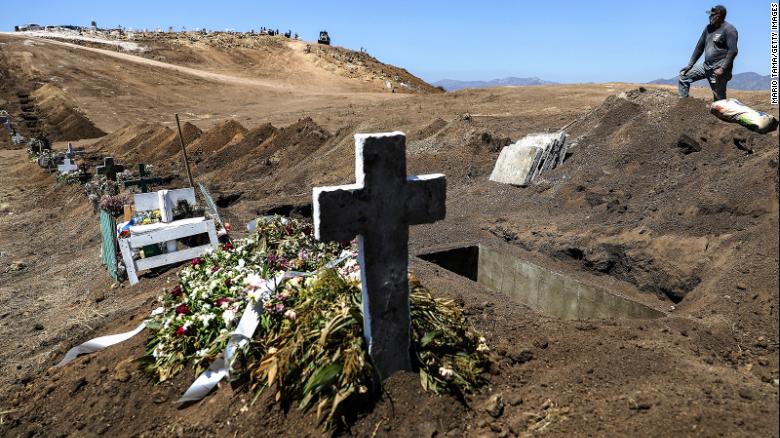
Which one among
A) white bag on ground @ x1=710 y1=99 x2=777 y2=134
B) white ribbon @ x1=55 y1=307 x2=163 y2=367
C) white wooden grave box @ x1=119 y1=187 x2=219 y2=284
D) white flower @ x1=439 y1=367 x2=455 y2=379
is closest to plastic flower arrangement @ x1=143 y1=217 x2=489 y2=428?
white flower @ x1=439 y1=367 x2=455 y2=379

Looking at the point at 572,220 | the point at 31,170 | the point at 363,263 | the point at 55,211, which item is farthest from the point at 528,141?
the point at 31,170

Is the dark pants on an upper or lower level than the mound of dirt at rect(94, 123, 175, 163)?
upper

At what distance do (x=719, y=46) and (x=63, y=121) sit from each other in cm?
2895

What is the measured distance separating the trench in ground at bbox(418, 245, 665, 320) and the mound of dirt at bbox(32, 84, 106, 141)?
24.6 meters

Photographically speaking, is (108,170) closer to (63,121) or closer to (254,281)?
(254,281)

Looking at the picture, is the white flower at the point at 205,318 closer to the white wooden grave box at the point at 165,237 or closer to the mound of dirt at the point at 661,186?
the white wooden grave box at the point at 165,237

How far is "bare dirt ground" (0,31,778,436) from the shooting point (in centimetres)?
327

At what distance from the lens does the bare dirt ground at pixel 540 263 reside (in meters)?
3.27

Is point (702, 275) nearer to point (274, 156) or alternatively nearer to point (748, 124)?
point (748, 124)

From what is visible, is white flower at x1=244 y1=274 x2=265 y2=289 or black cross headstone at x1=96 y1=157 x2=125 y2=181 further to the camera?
black cross headstone at x1=96 y1=157 x2=125 y2=181

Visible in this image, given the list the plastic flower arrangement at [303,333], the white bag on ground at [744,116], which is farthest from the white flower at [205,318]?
the white bag on ground at [744,116]

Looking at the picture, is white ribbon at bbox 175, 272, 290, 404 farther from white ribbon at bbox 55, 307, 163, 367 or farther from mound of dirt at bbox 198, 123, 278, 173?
mound of dirt at bbox 198, 123, 278, 173

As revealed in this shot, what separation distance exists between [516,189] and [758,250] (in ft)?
18.9

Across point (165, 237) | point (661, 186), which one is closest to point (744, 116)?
point (661, 186)
